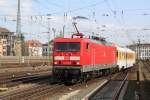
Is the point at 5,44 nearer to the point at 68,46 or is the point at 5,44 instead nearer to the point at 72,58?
the point at 68,46

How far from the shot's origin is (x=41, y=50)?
188 meters

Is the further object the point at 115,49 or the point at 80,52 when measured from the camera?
the point at 115,49

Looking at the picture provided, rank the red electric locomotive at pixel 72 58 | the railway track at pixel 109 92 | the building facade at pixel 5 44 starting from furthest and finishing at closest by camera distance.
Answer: the building facade at pixel 5 44, the red electric locomotive at pixel 72 58, the railway track at pixel 109 92

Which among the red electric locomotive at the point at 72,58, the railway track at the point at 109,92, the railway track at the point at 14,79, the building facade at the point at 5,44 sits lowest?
the railway track at the point at 109,92

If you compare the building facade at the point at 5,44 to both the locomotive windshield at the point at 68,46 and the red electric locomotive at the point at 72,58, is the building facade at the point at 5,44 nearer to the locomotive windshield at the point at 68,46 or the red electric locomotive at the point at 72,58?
the red electric locomotive at the point at 72,58

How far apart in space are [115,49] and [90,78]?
Answer: 13.5 meters

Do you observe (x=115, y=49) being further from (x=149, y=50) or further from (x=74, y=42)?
(x=149, y=50)

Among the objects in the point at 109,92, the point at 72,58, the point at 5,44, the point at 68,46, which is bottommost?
the point at 109,92

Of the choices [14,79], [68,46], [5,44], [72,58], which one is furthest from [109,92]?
[5,44]

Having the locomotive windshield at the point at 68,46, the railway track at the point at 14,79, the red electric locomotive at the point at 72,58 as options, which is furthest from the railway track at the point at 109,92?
the railway track at the point at 14,79

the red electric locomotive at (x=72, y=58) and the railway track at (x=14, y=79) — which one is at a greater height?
the red electric locomotive at (x=72, y=58)

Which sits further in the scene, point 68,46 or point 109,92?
point 68,46

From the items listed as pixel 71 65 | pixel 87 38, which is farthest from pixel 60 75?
pixel 87 38

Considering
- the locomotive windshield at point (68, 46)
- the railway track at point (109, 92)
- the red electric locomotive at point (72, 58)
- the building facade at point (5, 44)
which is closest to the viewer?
the railway track at point (109, 92)
